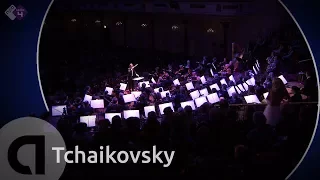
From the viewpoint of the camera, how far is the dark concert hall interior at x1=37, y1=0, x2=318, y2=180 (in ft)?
21.2

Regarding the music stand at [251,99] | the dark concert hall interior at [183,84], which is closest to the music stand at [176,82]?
the dark concert hall interior at [183,84]

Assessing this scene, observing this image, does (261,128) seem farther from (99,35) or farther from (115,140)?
(99,35)

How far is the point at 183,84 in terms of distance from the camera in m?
12.3

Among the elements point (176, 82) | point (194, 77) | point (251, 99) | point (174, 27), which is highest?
point (174, 27)

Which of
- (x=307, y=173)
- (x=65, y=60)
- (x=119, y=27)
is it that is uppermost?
(x=119, y=27)

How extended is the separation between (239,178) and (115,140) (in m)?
2.03

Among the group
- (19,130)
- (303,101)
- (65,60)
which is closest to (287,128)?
(303,101)

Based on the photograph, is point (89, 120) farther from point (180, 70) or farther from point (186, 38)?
point (186, 38)

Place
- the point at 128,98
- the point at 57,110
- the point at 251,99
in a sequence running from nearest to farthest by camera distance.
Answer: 1. the point at 57,110
2. the point at 251,99
3. the point at 128,98

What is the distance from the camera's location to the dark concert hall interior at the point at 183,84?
6465 mm

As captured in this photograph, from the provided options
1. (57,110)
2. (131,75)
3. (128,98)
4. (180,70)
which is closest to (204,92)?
(128,98)

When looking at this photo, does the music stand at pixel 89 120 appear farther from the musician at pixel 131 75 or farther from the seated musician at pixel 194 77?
the seated musician at pixel 194 77

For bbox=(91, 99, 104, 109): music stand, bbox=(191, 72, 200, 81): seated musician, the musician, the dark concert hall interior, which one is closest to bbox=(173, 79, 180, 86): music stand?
the dark concert hall interior

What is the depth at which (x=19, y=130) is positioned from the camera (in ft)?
25.9
